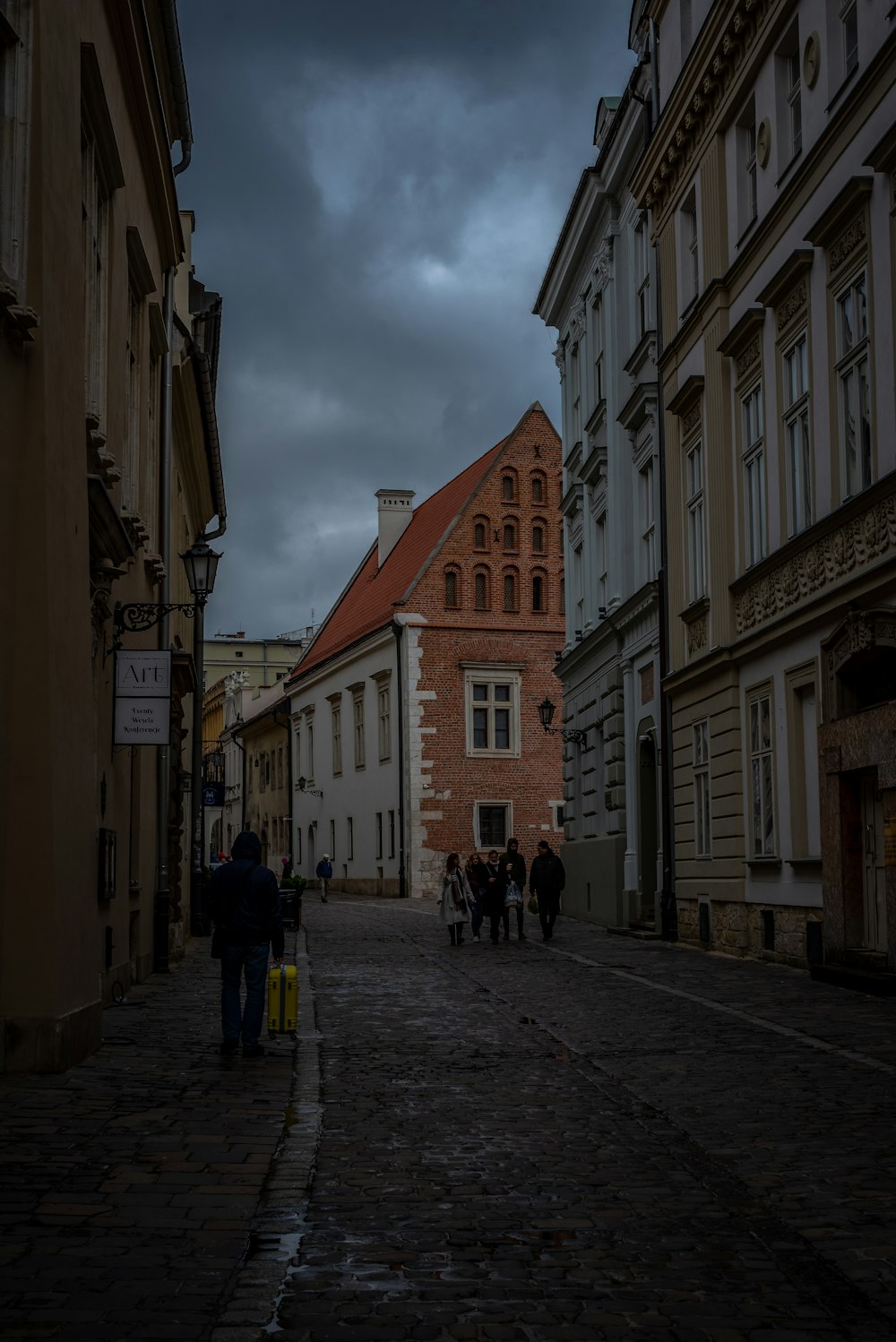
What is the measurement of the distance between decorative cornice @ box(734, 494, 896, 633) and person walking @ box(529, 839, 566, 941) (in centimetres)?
752

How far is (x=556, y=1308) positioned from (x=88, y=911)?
6684 mm

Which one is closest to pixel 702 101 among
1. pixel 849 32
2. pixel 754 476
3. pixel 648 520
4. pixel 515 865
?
pixel 849 32

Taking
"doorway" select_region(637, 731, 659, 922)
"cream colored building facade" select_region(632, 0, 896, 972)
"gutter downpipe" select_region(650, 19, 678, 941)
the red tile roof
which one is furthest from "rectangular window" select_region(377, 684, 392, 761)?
"cream colored building facade" select_region(632, 0, 896, 972)

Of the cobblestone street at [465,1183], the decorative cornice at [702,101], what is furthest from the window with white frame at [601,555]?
the cobblestone street at [465,1183]

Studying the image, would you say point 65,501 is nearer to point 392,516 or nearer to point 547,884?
point 547,884

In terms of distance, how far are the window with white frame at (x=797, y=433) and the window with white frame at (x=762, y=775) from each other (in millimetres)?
2463

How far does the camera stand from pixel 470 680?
5028cm

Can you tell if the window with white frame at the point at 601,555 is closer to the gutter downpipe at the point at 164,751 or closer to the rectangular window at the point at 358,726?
the gutter downpipe at the point at 164,751

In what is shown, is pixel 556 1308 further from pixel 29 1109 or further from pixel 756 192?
pixel 756 192

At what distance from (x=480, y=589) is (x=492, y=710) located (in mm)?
3945

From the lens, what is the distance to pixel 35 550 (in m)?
10.0

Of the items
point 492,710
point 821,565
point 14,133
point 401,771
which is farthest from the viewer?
point 492,710

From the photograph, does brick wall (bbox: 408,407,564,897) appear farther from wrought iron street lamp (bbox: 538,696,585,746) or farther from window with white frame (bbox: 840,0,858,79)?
window with white frame (bbox: 840,0,858,79)

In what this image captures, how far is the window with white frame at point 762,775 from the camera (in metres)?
19.4
